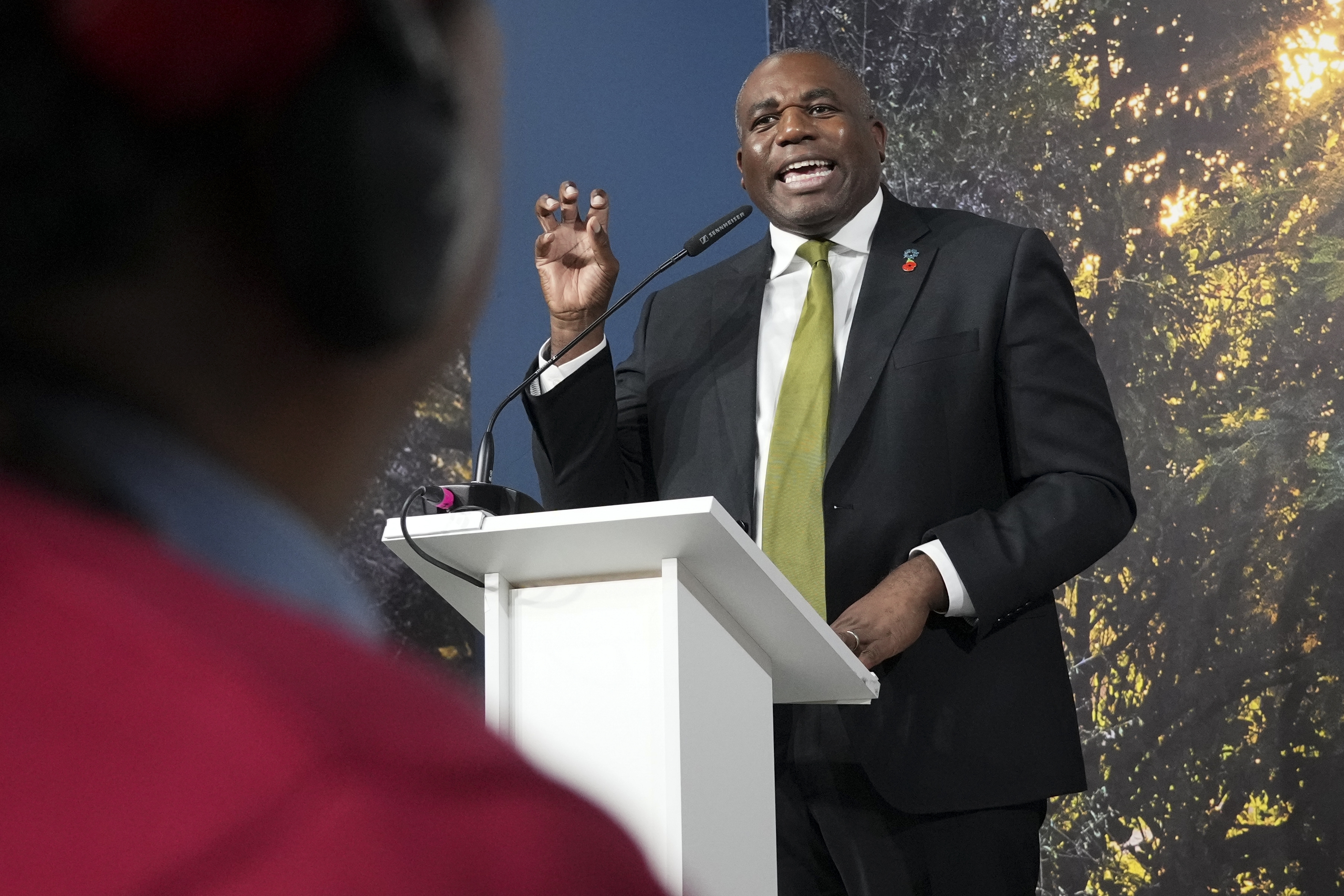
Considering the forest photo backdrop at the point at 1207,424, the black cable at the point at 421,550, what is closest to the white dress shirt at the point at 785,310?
the black cable at the point at 421,550

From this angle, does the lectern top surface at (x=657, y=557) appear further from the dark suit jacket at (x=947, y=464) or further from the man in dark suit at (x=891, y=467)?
the dark suit jacket at (x=947, y=464)

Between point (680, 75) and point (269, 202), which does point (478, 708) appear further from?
point (680, 75)

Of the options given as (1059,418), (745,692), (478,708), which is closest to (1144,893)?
(1059,418)

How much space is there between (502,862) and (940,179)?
11.1 ft

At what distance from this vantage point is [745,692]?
1.40m

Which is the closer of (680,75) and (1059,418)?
(1059,418)

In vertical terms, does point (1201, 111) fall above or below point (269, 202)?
above

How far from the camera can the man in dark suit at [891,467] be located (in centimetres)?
179

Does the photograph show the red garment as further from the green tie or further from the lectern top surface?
the green tie

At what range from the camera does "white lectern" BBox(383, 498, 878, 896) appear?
126 cm

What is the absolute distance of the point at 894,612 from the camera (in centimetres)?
171

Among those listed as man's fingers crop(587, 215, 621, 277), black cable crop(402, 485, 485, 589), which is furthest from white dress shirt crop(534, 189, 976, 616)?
black cable crop(402, 485, 485, 589)

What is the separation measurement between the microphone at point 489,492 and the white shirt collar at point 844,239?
12.2 inches

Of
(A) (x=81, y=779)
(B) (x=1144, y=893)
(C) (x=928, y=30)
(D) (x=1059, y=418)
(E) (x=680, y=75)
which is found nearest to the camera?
(A) (x=81, y=779)
